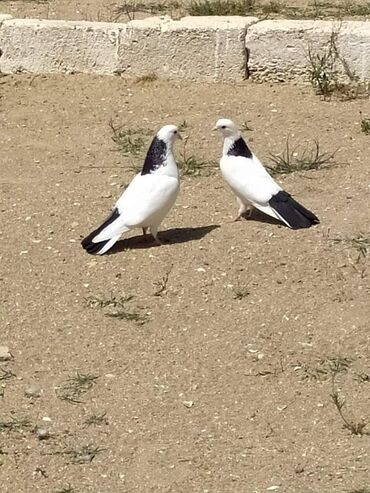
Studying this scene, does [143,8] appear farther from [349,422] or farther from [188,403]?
[349,422]

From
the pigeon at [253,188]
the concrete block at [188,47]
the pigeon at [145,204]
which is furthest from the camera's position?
the concrete block at [188,47]

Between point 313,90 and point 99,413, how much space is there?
14.1 feet

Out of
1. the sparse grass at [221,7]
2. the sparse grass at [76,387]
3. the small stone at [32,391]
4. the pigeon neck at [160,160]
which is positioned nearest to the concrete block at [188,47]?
the sparse grass at [221,7]

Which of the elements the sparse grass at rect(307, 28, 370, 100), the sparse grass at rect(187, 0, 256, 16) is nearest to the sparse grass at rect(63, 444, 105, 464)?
the sparse grass at rect(307, 28, 370, 100)

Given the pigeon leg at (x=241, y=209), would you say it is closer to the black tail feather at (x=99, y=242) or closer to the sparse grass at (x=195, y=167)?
the black tail feather at (x=99, y=242)

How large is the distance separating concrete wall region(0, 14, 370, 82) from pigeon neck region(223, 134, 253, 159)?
82.2 inches

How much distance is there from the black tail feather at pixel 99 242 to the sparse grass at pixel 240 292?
0.78 m

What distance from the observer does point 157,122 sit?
28.2 ft

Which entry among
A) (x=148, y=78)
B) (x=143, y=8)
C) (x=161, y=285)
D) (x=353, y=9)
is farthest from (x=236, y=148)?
(x=143, y=8)

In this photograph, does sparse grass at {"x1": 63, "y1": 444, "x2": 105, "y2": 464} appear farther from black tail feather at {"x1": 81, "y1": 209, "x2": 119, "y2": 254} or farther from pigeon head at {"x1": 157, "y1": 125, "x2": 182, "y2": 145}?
pigeon head at {"x1": 157, "y1": 125, "x2": 182, "y2": 145}

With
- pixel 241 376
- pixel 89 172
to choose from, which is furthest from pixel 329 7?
pixel 241 376

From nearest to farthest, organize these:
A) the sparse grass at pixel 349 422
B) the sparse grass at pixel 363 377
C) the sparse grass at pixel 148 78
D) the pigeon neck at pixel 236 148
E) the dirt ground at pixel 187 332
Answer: the dirt ground at pixel 187 332 → the sparse grass at pixel 349 422 → the sparse grass at pixel 363 377 → the pigeon neck at pixel 236 148 → the sparse grass at pixel 148 78

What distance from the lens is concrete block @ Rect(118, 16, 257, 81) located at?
9.06 metres

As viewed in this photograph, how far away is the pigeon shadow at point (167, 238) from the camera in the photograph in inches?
264
